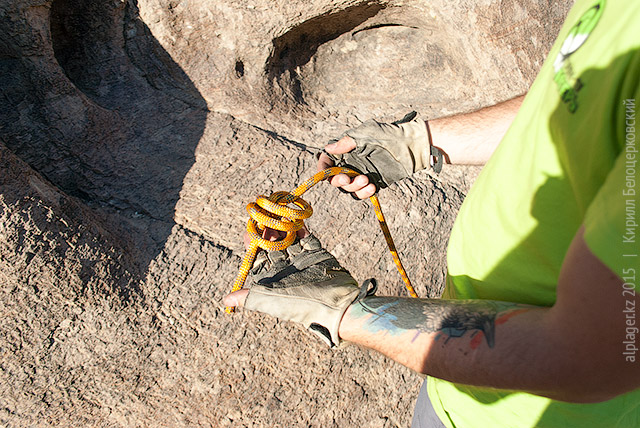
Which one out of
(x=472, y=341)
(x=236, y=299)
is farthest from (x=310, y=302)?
(x=472, y=341)

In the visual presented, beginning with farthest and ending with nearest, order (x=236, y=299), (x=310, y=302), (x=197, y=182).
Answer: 1. (x=197, y=182)
2. (x=236, y=299)
3. (x=310, y=302)

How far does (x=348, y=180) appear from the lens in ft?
4.49

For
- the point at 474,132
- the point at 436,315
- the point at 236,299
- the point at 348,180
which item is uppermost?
the point at 474,132

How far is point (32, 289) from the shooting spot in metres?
1.33

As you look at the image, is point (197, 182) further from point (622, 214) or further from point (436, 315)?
point (622, 214)

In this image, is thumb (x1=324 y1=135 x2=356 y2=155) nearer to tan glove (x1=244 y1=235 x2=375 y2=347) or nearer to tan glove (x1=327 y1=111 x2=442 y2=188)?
tan glove (x1=327 y1=111 x2=442 y2=188)

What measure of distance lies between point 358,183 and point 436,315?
2.05 ft

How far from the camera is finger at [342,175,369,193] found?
54.5 inches

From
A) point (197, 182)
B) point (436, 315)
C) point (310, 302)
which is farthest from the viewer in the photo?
point (197, 182)

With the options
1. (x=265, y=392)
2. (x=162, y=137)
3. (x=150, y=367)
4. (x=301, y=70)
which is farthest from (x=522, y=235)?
(x=301, y=70)

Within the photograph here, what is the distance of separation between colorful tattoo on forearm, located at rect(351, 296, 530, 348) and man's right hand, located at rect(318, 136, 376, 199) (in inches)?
18.8

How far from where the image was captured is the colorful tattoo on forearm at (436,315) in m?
0.77

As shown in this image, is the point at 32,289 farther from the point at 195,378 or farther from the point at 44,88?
the point at 44,88

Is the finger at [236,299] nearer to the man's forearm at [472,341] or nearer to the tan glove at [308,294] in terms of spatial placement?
the tan glove at [308,294]
